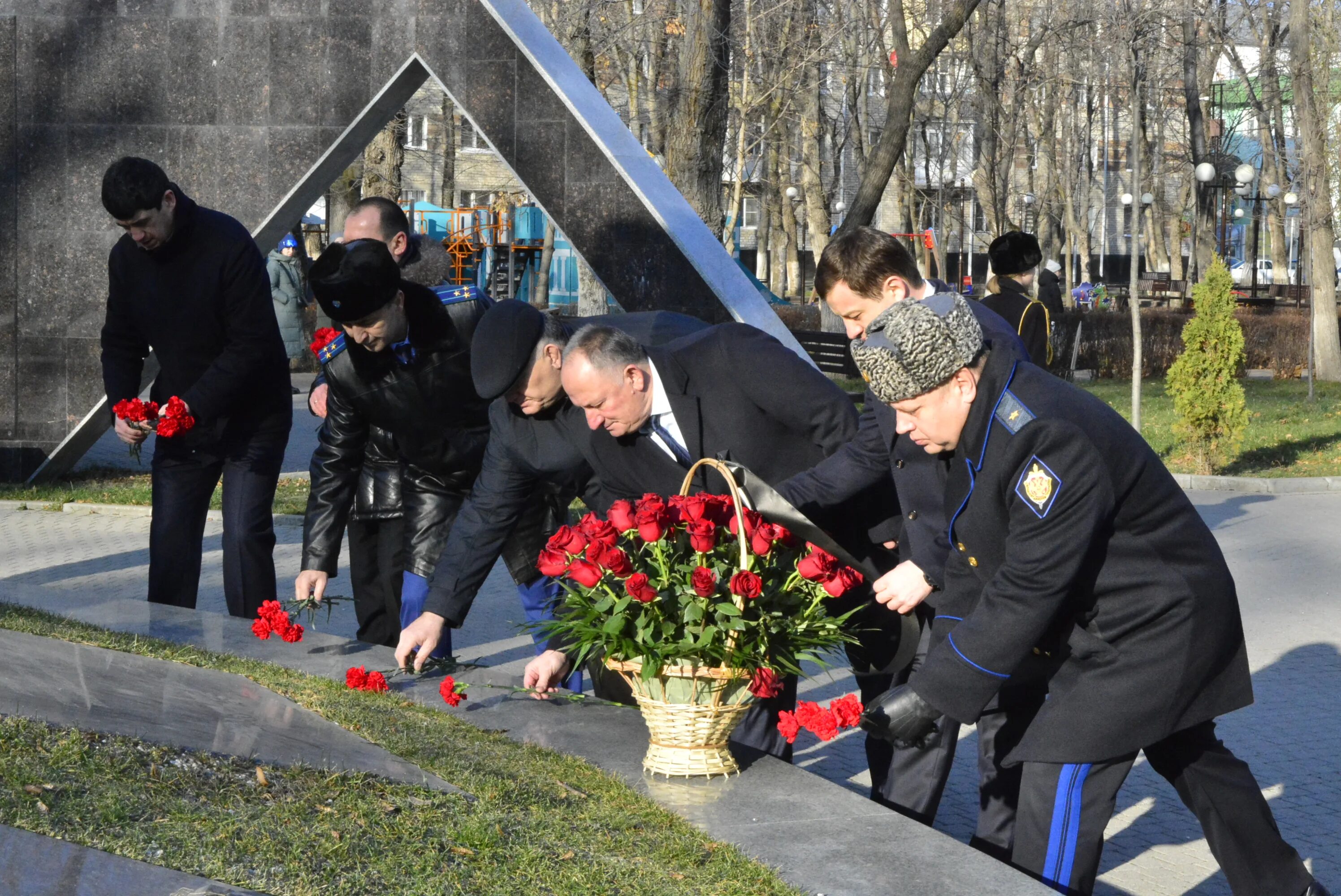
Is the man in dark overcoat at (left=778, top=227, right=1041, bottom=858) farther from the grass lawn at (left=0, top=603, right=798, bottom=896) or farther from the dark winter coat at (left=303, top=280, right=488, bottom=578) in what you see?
the dark winter coat at (left=303, top=280, right=488, bottom=578)

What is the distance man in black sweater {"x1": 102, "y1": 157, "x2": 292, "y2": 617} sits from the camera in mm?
5727

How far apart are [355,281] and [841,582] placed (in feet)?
7.19

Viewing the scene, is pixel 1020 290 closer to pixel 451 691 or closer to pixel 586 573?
pixel 451 691

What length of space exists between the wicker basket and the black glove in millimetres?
333

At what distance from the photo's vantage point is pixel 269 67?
1029 cm

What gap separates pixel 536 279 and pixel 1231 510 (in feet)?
96.2

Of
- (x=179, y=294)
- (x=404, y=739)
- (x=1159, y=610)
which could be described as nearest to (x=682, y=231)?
(x=179, y=294)

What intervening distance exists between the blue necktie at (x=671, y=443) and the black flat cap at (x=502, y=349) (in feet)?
1.28

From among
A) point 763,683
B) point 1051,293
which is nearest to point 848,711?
point 763,683

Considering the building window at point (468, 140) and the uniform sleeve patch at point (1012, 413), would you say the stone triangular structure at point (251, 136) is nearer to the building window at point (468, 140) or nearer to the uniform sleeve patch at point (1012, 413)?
the uniform sleeve patch at point (1012, 413)

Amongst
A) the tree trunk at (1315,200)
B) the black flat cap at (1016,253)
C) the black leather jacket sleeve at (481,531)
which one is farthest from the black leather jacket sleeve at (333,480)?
the tree trunk at (1315,200)

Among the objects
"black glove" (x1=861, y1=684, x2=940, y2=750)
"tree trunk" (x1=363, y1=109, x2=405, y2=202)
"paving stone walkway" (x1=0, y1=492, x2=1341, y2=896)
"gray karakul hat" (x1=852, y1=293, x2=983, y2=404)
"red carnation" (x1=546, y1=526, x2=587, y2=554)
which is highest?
"tree trunk" (x1=363, y1=109, x2=405, y2=202)

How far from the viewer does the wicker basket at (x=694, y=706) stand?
3.34 metres

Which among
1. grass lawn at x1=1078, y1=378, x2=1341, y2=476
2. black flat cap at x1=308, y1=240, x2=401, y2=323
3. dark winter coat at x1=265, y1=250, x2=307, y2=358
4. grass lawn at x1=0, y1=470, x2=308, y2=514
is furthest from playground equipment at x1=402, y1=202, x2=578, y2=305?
black flat cap at x1=308, y1=240, x2=401, y2=323
